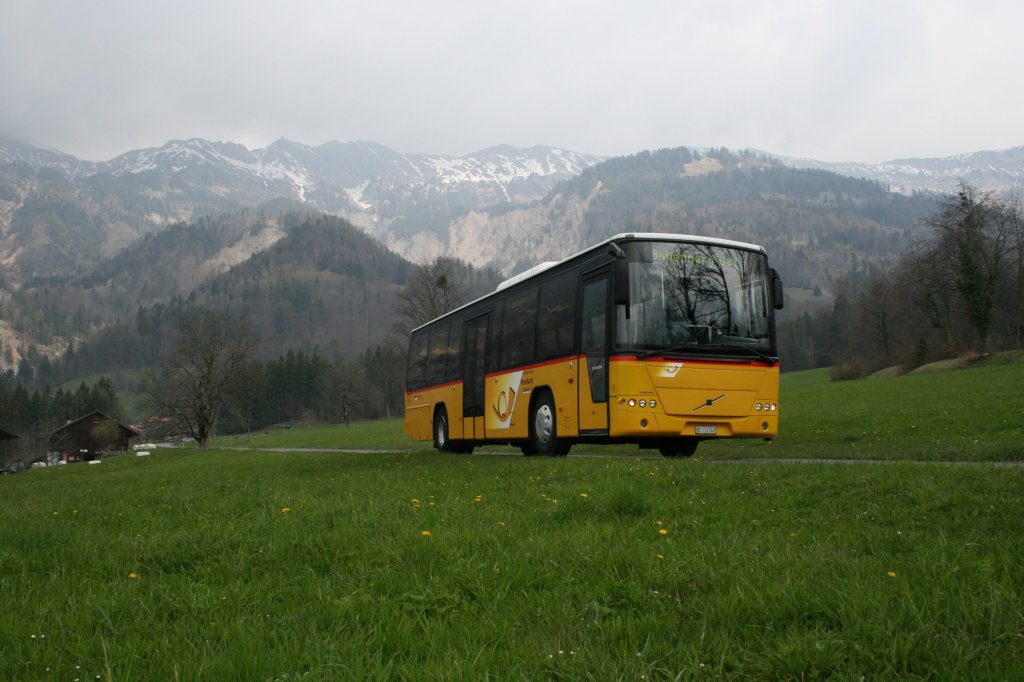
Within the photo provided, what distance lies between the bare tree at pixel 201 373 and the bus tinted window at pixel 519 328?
5263cm

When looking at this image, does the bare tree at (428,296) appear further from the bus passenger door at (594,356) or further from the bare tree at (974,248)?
the bus passenger door at (594,356)

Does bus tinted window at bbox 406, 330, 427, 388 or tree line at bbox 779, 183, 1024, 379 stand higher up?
tree line at bbox 779, 183, 1024, 379

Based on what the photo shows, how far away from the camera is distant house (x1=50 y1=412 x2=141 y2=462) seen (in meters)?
124

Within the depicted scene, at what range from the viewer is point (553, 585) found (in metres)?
4.63

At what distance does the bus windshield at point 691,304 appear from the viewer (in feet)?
48.4

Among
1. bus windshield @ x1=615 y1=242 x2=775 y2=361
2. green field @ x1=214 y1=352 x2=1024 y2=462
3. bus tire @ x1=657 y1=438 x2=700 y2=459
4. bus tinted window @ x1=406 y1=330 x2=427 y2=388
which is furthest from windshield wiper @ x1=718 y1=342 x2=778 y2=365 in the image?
bus tinted window @ x1=406 y1=330 x2=427 y2=388

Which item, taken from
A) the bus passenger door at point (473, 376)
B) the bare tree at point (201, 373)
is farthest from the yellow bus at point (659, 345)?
the bare tree at point (201, 373)

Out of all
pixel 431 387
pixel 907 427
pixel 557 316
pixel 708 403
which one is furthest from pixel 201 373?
pixel 708 403

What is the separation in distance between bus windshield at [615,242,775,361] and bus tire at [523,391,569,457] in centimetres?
316

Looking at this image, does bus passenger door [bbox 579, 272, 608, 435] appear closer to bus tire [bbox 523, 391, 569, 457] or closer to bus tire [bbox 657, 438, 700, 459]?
bus tire [bbox 523, 391, 569, 457]

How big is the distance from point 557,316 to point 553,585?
12.7 m

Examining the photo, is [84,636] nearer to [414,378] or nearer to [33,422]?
[414,378]

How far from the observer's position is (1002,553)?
4477mm

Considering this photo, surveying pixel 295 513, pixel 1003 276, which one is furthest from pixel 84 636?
pixel 1003 276
